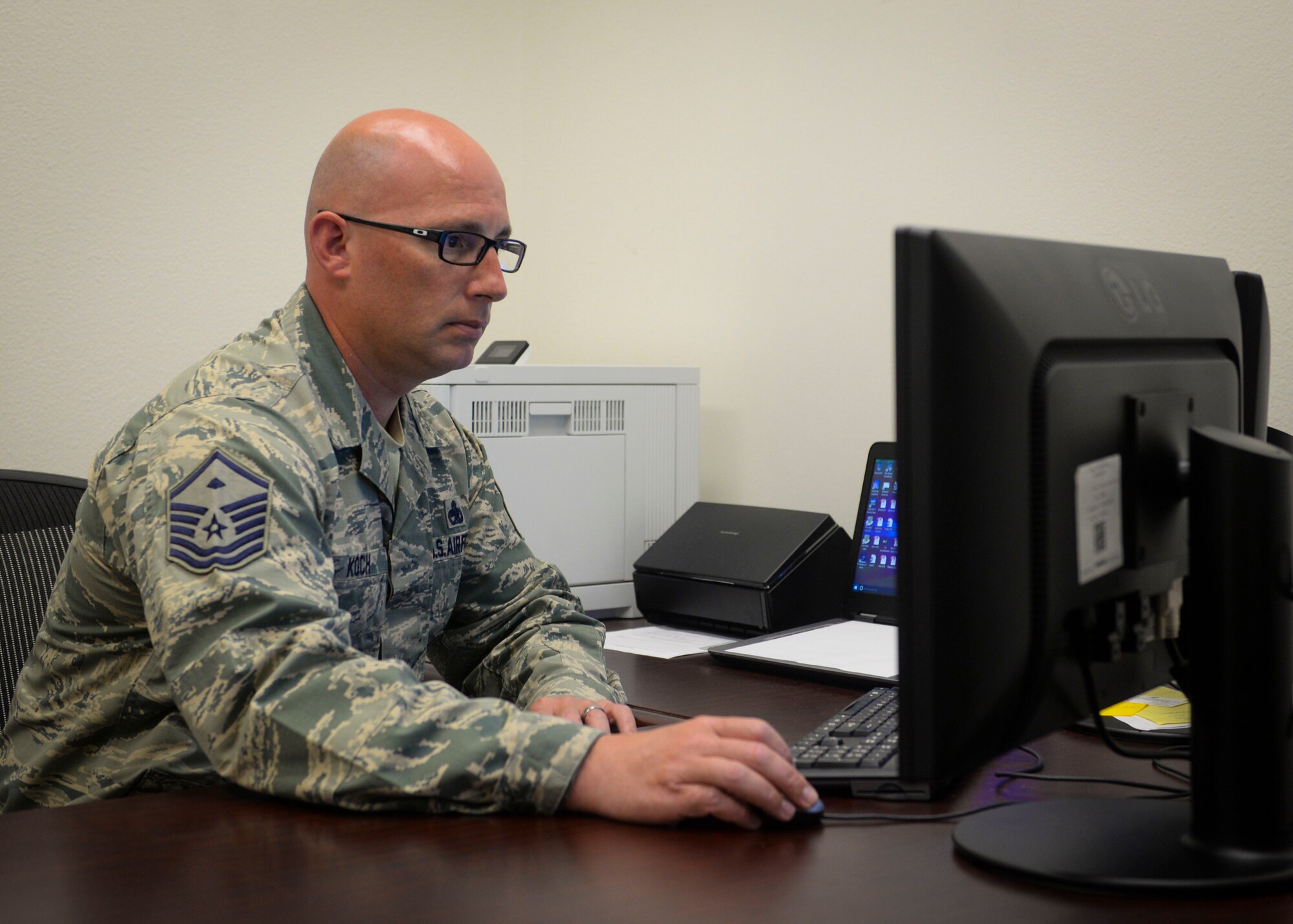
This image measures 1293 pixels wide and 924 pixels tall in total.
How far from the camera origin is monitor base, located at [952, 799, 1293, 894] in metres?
0.75

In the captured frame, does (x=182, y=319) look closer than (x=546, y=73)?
Yes

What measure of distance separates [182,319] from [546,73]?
2.99 ft

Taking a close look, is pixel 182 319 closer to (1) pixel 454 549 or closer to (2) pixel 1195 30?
(1) pixel 454 549

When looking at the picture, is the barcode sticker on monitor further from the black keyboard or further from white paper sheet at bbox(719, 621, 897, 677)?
white paper sheet at bbox(719, 621, 897, 677)

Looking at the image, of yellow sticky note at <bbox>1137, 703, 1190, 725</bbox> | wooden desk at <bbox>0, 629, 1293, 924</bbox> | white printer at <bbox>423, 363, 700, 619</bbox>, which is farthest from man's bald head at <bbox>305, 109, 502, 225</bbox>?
yellow sticky note at <bbox>1137, 703, 1190, 725</bbox>

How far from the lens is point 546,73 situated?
2539 mm

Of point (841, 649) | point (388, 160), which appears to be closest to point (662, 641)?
point (841, 649)

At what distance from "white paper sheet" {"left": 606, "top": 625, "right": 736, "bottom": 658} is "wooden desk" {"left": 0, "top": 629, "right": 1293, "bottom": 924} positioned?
0.67m

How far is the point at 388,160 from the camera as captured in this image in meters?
1.32

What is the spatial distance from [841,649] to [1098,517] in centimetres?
79

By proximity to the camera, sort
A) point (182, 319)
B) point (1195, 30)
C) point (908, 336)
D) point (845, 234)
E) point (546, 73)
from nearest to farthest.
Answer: point (908, 336), point (1195, 30), point (845, 234), point (182, 319), point (546, 73)

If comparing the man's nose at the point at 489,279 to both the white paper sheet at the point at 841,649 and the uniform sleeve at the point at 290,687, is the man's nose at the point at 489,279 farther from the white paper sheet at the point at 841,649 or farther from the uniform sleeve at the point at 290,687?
the white paper sheet at the point at 841,649

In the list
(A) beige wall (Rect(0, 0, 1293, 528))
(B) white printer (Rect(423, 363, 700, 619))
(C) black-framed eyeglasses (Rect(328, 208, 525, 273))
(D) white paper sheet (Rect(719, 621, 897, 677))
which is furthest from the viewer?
(B) white printer (Rect(423, 363, 700, 619))

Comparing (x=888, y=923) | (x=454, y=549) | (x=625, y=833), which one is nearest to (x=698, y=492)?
(x=454, y=549)
